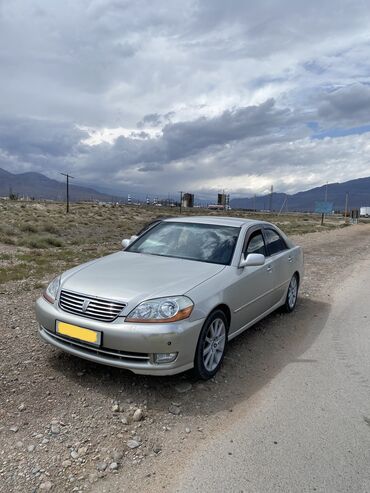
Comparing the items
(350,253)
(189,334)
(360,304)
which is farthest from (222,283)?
(350,253)

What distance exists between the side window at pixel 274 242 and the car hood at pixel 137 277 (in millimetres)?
1524

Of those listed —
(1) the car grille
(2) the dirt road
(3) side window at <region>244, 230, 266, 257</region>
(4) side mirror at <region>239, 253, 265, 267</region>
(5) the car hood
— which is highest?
(3) side window at <region>244, 230, 266, 257</region>

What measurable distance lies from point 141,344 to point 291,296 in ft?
12.2

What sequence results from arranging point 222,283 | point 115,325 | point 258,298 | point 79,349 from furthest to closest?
point 258,298, point 222,283, point 79,349, point 115,325

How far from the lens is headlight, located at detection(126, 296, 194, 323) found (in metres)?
3.54

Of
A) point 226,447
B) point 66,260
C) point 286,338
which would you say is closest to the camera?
point 226,447

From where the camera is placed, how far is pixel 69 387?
3.72 meters

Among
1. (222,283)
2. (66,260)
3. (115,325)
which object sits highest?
(222,283)

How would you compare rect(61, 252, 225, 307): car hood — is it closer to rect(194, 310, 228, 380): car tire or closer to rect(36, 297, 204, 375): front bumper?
rect(36, 297, 204, 375): front bumper

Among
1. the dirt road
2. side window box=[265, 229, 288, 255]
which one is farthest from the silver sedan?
the dirt road

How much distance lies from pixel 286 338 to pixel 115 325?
272cm

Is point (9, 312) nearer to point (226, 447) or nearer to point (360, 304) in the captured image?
point (226, 447)

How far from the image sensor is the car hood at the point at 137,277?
3.72m

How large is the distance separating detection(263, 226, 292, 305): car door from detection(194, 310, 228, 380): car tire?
1.59 metres
